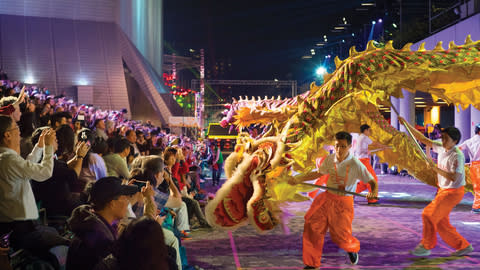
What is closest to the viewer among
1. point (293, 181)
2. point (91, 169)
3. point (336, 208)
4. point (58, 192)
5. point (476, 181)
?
point (58, 192)

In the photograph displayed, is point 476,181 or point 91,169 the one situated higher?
point 91,169

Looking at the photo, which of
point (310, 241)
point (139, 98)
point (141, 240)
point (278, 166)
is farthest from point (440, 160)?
point (139, 98)

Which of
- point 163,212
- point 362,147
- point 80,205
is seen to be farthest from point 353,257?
point 362,147

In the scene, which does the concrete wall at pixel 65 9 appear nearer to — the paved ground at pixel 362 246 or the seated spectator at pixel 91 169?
the paved ground at pixel 362 246

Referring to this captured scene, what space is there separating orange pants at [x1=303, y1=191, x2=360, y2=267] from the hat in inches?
108

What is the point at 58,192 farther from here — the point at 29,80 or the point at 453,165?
the point at 29,80

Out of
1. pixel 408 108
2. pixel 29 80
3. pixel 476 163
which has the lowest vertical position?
pixel 476 163

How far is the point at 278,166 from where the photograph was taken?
15.1 feet

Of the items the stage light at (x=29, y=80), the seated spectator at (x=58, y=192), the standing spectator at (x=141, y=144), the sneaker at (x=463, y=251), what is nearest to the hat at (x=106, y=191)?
the seated spectator at (x=58, y=192)

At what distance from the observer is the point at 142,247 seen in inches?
96.2

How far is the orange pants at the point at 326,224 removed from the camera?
5.47 metres

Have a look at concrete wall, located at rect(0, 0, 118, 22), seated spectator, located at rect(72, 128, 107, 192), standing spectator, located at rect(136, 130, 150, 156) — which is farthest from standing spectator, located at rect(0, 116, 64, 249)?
concrete wall, located at rect(0, 0, 118, 22)

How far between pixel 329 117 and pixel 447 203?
175cm

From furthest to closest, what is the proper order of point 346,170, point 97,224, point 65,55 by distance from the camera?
point 65,55
point 346,170
point 97,224
